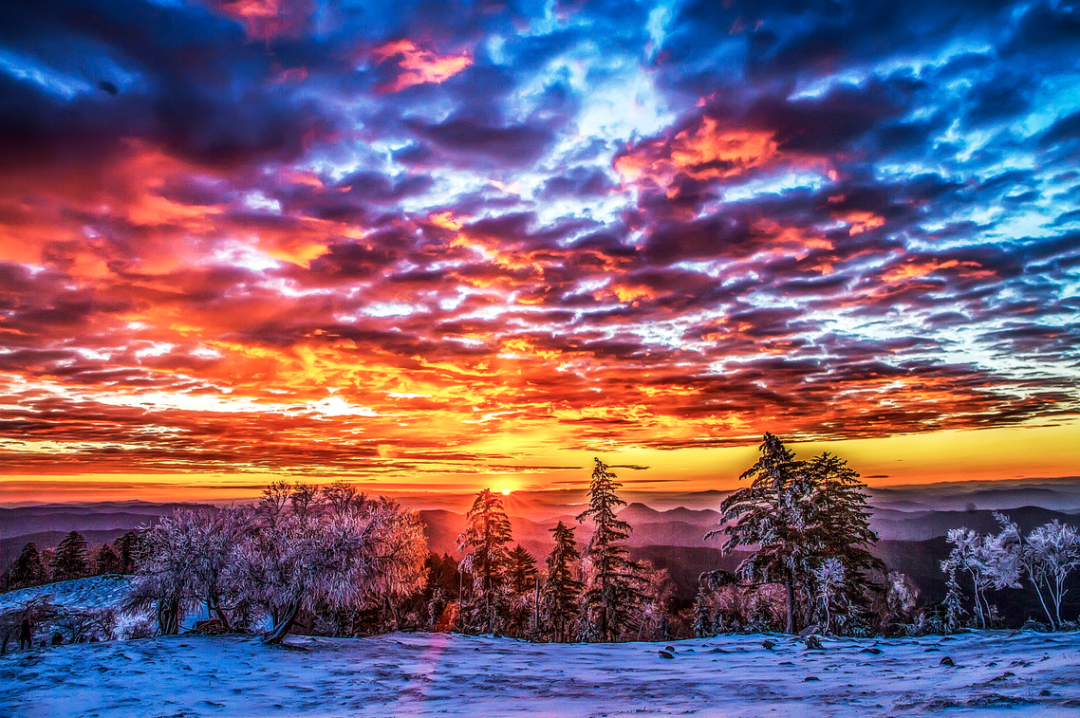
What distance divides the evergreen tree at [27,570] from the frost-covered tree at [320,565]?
9542cm

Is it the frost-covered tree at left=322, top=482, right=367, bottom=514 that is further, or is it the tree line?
the frost-covered tree at left=322, top=482, right=367, bottom=514

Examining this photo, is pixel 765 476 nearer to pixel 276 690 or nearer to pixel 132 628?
pixel 276 690

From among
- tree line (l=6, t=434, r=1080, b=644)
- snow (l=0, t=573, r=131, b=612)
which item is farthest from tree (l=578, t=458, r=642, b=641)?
snow (l=0, t=573, r=131, b=612)

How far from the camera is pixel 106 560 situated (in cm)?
9631

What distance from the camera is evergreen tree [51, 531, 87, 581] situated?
88250 mm

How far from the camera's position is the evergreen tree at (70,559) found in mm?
88250

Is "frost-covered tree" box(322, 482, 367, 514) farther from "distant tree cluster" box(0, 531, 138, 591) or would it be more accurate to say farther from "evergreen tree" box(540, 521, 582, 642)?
"distant tree cluster" box(0, 531, 138, 591)

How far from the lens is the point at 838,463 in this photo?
110 feet

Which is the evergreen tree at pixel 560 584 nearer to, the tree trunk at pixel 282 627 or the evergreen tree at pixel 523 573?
the evergreen tree at pixel 523 573

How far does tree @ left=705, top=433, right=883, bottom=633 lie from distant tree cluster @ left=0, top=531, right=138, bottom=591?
300 feet

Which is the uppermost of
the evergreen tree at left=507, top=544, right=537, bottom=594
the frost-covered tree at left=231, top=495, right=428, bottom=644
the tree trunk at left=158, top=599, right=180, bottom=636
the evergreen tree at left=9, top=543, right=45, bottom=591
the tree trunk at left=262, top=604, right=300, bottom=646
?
the frost-covered tree at left=231, top=495, right=428, bottom=644

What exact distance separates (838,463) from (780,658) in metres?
20.4

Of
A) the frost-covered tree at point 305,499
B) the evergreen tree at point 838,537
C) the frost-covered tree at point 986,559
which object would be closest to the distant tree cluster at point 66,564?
the frost-covered tree at point 305,499

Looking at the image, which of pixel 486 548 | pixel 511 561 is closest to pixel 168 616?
pixel 486 548
